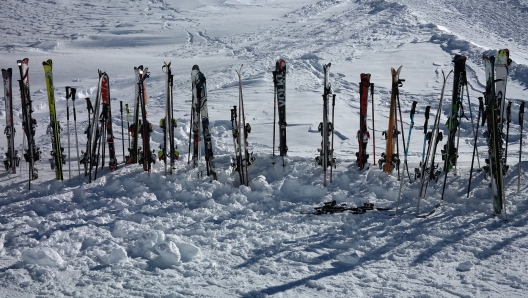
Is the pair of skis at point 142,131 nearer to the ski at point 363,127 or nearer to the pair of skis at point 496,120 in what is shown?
the ski at point 363,127

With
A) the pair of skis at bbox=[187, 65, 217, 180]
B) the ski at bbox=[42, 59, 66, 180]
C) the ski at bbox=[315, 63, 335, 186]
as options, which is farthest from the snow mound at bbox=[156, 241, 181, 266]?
the ski at bbox=[42, 59, 66, 180]

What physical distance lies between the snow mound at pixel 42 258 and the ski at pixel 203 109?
2.62 metres

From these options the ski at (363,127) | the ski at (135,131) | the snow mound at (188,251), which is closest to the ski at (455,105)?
the ski at (363,127)

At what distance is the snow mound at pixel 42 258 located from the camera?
4.52m

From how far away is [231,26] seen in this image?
896 inches

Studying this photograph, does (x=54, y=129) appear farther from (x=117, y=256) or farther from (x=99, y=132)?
(x=117, y=256)

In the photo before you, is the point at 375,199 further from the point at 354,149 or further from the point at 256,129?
the point at 256,129

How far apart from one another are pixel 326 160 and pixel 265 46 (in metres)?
12.7

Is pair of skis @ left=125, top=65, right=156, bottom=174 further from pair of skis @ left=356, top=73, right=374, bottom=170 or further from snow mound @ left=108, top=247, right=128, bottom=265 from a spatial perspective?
pair of skis @ left=356, top=73, right=374, bottom=170

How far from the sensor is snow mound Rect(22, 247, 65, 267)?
14.8 feet

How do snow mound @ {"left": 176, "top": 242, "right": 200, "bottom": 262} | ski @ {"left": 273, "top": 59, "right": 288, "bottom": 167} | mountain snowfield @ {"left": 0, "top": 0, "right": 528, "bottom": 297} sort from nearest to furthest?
mountain snowfield @ {"left": 0, "top": 0, "right": 528, "bottom": 297}, snow mound @ {"left": 176, "top": 242, "right": 200, "bottom": 262}, ski @ {"left": 273, "top": 59, "right": 288, "bottom": 167}

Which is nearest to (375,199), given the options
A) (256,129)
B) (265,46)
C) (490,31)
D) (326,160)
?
(326,160)

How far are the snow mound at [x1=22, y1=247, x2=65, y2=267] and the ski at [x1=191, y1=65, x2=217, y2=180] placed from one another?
8.59ft

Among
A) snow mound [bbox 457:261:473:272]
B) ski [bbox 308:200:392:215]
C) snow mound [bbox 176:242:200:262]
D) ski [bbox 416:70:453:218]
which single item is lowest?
snow mound [bbox 457:261:473:272]
